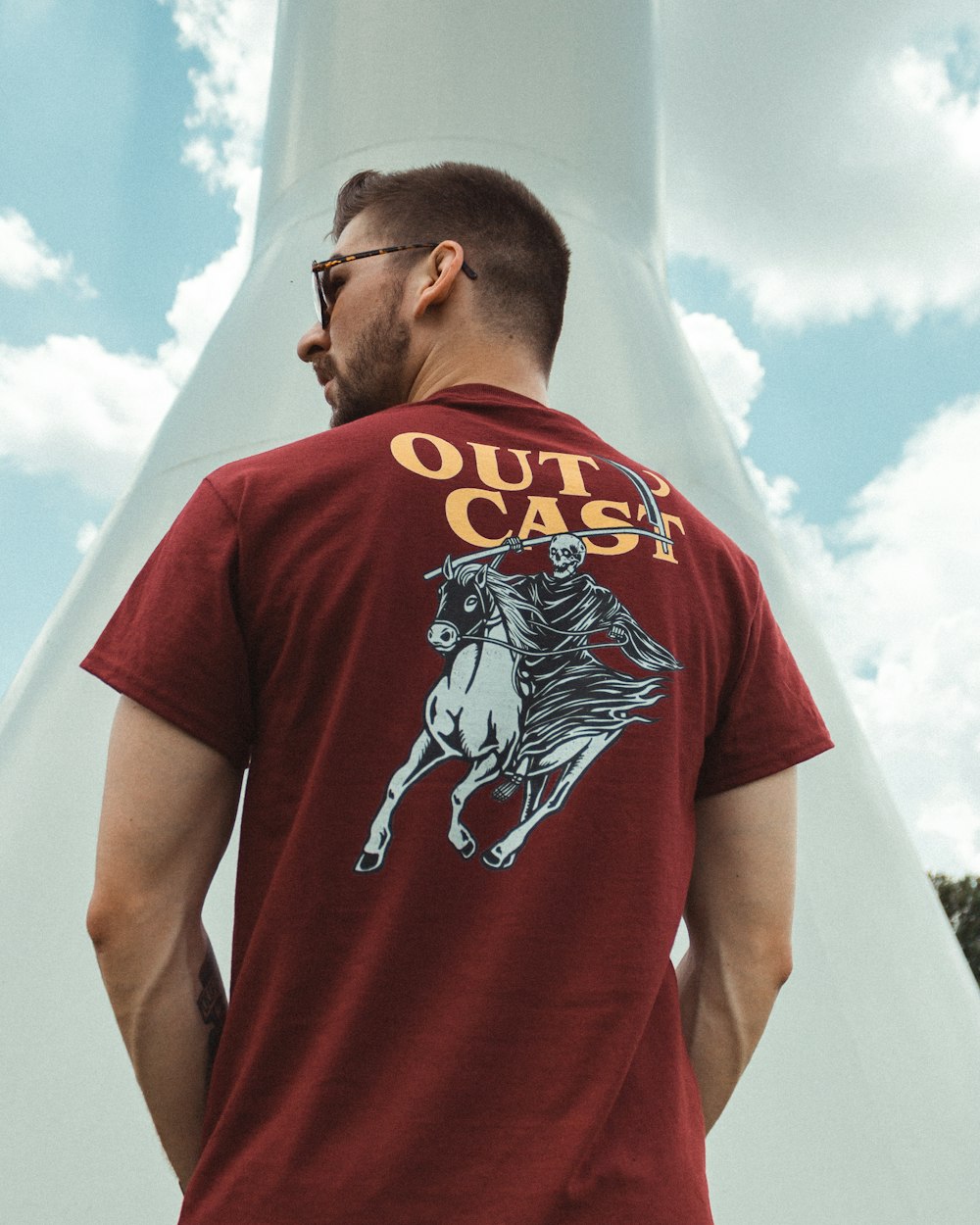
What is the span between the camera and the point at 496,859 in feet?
2.81

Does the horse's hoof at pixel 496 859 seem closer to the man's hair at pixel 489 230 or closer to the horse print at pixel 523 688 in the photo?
the horse print at pixel 523 688

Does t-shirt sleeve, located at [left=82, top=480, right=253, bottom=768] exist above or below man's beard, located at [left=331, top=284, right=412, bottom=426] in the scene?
below

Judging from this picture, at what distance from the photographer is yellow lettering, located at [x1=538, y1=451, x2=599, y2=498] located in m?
1.02

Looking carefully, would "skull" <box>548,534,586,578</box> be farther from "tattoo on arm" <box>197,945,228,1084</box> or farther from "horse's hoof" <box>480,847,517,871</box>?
"tattoo on arm" <box>197,945,228,1084</box>

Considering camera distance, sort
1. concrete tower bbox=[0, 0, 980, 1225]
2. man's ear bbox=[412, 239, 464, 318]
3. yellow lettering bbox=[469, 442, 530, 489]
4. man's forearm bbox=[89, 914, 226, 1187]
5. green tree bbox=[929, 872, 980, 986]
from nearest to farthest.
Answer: man's forearm bbox=[89, 914, 226, 1187], yellow lettering bbox=[469, 442, 530, 489], man's ear bbox=[412, 239, 464, 318], concrete tower bbox=[0, 0, 980, 1225], green tree bbox=[929, 872, 980, 986]

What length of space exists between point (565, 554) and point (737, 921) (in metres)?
0.42

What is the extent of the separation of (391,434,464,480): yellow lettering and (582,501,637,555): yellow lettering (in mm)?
129

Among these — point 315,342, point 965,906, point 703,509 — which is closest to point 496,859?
point 315,342

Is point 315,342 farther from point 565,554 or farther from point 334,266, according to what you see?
point 565,554

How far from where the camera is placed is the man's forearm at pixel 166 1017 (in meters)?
0.88

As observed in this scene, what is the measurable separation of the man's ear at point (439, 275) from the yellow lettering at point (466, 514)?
31 cm

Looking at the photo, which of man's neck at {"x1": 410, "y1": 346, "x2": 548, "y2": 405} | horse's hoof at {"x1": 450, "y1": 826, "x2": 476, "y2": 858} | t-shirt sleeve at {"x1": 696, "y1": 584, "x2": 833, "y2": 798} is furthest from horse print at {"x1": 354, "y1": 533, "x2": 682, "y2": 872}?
man's neck at {"x1": 410, "y1": 346, "x2": 548, "y2": 405}

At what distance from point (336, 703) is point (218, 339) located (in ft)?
7.60

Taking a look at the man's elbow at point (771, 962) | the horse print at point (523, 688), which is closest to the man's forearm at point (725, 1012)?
the man's elbow at point (771, 962)
